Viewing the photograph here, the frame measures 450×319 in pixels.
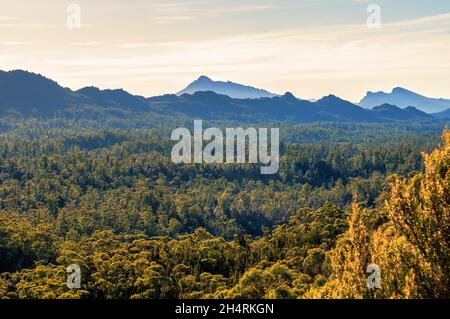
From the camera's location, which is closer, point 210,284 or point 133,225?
point 210,284

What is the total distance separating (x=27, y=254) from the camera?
7019 cm

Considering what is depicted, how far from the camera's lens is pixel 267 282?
4853 centimetres

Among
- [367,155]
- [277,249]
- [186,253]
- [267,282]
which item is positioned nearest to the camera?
[267,282]

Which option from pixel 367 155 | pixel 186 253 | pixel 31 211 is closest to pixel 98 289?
pixel 186 253

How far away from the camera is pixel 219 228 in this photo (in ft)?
382

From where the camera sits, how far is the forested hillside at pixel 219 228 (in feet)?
62.9

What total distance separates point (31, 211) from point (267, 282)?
73.3 meters

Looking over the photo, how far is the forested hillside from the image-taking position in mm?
19172
